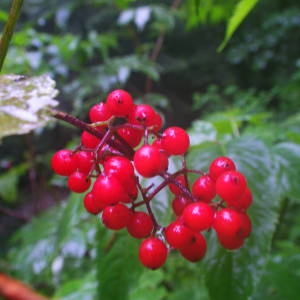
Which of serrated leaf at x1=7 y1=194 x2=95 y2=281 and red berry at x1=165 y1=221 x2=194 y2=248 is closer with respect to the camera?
red berry at x1=165 y1=221 x2=194 y2=248

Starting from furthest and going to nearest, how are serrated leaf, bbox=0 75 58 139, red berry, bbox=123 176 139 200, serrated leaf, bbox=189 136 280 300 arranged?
1. serrated leaf, bbox=189 136 280 300
2. red berry, bbox=123 176 139 200
3. serrated leaf, bbox=0 75 58 139

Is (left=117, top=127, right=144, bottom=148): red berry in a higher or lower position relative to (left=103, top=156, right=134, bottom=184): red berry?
higher

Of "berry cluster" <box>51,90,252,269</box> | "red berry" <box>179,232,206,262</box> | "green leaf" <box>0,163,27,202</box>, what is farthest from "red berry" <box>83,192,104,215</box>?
"green leaf" <box>0,163,27,202</box>

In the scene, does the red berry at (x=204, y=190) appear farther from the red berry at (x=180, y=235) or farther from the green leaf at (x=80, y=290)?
the green leaf at (x=80, y=290)

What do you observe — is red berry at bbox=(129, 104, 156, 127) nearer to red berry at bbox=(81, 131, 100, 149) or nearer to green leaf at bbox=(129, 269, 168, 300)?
red berry at bbox=(81, 131, 100, 149)

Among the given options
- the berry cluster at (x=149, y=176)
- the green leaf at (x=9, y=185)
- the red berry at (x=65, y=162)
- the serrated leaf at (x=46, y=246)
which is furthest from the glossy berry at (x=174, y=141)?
the green leaf at (x=9, y=185)

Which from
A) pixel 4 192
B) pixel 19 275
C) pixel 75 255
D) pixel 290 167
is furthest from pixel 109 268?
pixel 4 192

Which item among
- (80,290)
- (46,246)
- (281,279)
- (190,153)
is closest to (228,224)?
(190,153)

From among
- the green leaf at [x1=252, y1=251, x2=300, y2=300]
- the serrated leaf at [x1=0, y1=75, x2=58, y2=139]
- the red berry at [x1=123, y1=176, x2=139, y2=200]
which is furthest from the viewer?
the green leaf at [x1=252, y1=251, x2=300, y2=300]
